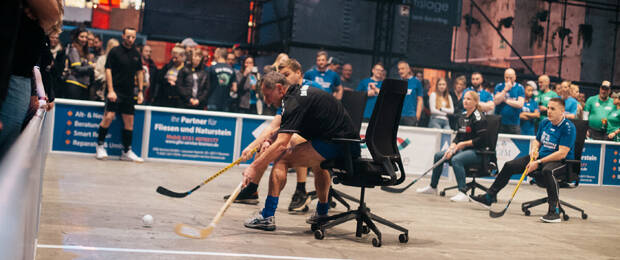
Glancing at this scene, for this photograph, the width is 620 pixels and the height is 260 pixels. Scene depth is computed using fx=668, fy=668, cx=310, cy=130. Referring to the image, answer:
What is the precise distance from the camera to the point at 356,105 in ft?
24.2

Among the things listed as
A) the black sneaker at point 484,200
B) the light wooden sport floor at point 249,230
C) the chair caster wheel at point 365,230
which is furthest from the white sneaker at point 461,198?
the chair caster wheel at point 365,230

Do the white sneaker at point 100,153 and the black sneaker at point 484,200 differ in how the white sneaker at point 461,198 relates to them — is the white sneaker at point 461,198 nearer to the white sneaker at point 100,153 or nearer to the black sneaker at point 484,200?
the black sneaker at point 484,200

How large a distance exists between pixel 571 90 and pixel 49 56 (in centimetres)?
983

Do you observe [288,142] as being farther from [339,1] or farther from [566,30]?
[566,30]

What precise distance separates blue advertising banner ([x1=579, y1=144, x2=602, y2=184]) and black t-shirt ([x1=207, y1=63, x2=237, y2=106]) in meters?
6.52

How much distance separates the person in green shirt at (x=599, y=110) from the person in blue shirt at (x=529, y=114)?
3.99ft

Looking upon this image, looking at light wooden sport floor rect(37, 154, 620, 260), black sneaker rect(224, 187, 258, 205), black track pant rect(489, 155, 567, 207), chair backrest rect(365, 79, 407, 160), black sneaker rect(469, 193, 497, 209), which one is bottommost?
light wooden sport floor rect(37, 154, 620, 260)

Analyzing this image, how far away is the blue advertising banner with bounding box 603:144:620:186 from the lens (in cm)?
1241

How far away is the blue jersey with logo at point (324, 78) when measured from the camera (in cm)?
995

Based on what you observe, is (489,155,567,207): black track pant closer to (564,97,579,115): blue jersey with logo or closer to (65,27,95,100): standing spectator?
(564,97,579,115): blue jersey with logo

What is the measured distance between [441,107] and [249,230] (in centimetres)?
709

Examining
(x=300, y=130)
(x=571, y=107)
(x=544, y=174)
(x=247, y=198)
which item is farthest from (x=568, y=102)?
(x=300, y=130)

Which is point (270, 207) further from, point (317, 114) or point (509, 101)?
point (509, 101)

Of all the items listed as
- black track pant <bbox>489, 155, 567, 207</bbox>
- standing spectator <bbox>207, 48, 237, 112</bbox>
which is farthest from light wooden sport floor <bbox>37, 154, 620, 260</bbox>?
standing spectator <bbox>207, 48, 237, 112</bbox>
